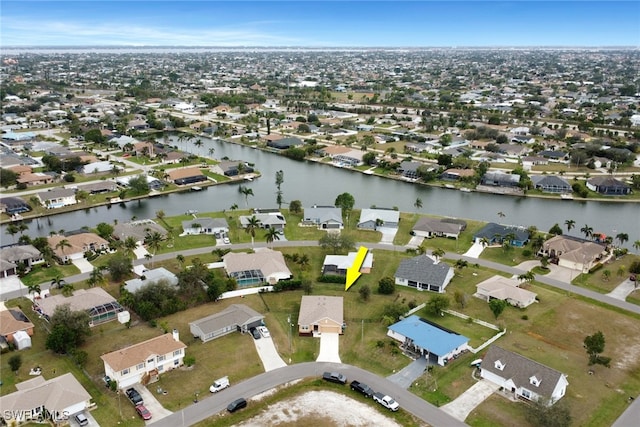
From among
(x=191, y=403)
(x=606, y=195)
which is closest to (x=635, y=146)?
(x=606, y=195)

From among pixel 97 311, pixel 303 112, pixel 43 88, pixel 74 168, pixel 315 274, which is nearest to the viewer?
pixel 97 311

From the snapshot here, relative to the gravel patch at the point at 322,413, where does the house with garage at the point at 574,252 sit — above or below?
above

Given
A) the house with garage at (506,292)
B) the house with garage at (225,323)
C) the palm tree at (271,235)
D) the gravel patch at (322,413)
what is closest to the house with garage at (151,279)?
the house with garage at (225,323)

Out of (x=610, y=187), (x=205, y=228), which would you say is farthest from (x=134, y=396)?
(x=610, y=187)

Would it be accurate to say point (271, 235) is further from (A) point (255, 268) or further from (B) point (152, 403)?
(B) point (152, 403)

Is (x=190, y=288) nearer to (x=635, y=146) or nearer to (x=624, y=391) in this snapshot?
(x=624, y=391)

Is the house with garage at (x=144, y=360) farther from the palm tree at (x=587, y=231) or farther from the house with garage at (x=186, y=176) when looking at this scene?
the house with garage at (x=186, y=176)
